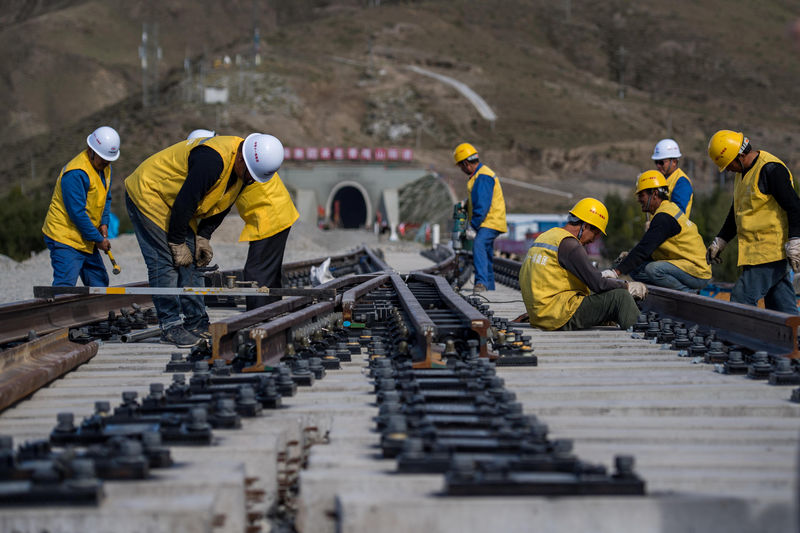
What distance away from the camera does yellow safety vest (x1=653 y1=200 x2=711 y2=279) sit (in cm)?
866

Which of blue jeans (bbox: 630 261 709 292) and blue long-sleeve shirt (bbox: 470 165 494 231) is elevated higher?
blue long-sleeve shirt (bbox: 470 165 494 231)

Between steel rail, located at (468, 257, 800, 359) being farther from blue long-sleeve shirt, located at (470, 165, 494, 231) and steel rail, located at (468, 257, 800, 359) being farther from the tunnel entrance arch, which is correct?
the tunnel entrance arch

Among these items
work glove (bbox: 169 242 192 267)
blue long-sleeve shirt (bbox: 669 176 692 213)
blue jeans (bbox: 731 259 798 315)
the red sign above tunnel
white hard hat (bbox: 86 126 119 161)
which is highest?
the red sign above tunnel

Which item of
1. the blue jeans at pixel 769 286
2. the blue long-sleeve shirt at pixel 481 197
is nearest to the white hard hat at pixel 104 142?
the blue long-sleeve shirt at pixel 481 197

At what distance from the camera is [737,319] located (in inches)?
257

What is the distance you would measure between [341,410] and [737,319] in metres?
3.50

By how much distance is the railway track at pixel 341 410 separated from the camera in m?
3.04

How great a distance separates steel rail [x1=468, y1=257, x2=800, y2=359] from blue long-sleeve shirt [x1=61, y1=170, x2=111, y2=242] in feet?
16.9

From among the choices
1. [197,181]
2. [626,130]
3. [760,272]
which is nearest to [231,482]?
[197,181]

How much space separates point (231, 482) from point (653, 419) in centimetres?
210

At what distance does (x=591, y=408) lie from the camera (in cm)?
437

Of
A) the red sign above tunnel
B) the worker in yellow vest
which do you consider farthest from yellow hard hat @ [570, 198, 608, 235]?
the red sign above tunnel

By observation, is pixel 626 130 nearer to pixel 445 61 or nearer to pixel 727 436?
pixel 445 61

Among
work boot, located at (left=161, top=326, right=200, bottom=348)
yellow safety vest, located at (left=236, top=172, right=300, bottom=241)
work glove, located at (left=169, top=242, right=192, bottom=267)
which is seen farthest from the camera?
yellow safety vest, located at (left=236, top=172, right=300, bottom=241)
